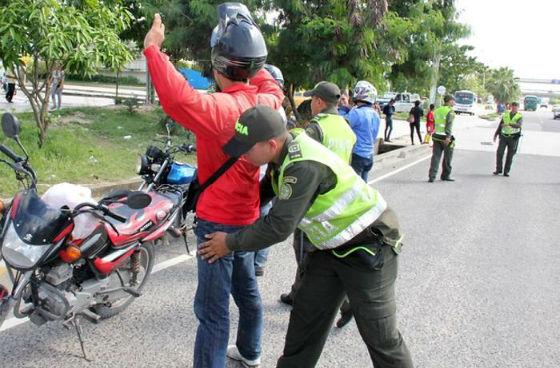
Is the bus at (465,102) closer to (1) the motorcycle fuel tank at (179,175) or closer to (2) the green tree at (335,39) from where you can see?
(2) the green tree at (335,39)

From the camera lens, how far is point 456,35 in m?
16.1

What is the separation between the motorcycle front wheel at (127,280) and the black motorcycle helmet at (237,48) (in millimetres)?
1723

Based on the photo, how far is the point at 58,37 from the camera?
6852 mm

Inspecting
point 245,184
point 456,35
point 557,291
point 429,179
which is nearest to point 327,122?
point 245,184

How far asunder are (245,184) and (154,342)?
152 centimetres

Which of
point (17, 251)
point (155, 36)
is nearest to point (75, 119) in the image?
point (17, 251)

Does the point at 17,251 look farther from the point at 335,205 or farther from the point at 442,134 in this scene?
the point at 442,134

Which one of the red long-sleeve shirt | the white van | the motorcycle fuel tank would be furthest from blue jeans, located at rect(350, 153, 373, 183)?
the white van

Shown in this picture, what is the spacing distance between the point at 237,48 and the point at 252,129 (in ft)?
1.53

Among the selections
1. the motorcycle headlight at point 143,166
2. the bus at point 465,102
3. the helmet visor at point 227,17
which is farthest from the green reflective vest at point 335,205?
the bus at point 465,102

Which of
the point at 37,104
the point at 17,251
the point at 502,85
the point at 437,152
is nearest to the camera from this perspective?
the point at 17,251

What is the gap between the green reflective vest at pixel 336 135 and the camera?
4.11 m

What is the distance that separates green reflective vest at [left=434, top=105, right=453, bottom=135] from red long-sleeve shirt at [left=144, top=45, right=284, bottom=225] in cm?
878

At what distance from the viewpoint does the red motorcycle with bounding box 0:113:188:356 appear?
270 centimetres
